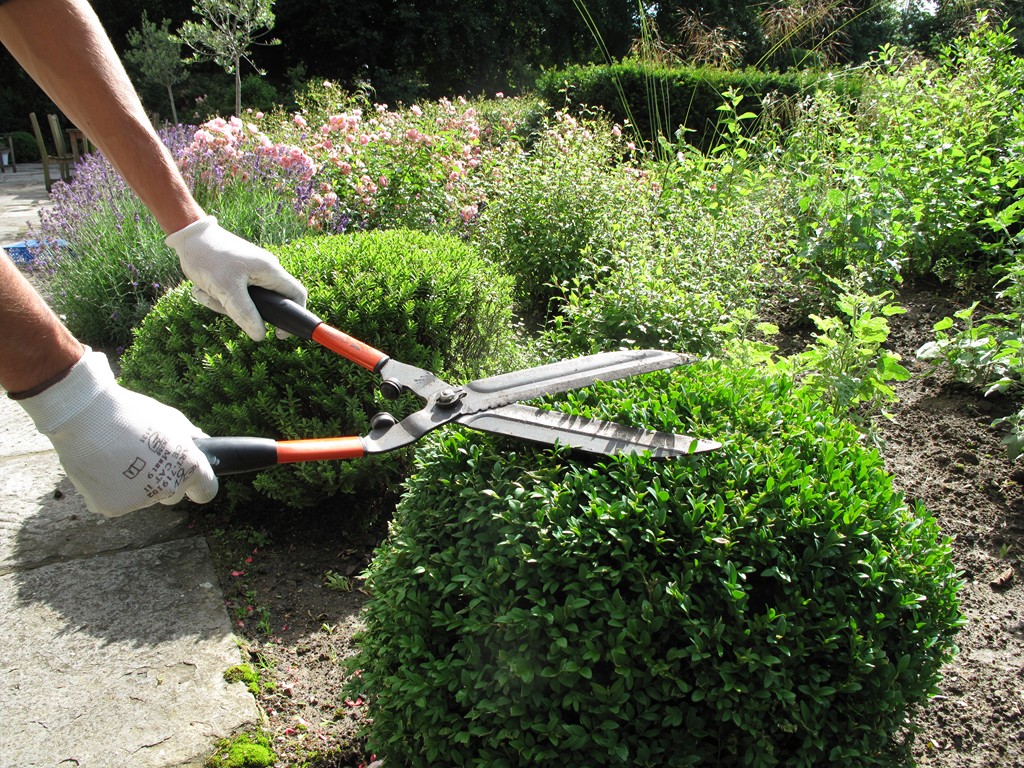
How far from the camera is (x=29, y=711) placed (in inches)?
79.7

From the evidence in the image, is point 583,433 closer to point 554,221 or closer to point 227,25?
point 554,221

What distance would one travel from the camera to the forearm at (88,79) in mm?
1765

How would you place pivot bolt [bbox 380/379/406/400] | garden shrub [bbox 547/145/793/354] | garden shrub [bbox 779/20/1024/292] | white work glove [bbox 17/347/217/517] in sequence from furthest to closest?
1. garden shrub [bbox 779/20/1024/292]
2. garden shrub [bbox 547/145/793/354]
3. pivot bolt [bbox 380/379/406/400]
4. white work glove [bbox 17/347/217/517]

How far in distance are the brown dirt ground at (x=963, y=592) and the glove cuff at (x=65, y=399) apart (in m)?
0.99

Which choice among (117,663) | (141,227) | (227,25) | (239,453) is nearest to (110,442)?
(239,453)

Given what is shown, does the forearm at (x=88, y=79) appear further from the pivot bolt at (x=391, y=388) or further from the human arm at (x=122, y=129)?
the pivot bolt at (x=391, y=388)

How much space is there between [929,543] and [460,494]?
1068 mm

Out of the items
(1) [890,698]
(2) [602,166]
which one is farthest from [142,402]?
(2) [602,166]

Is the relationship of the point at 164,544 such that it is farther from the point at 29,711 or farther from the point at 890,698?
the point at 890,698

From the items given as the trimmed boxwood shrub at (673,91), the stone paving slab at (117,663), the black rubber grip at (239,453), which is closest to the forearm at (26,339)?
the black rubber grip at (239,453)

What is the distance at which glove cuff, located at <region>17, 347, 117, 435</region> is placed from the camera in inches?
54.8

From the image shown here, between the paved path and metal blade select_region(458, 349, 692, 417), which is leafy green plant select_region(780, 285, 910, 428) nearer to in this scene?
metal blade select_region(458, 349, 692, 417)

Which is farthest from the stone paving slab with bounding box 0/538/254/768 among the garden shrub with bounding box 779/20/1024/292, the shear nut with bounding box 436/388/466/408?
the garden shrub with bounding box 779/20/1024/292

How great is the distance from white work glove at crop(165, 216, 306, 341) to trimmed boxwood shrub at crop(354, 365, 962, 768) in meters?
0.80
